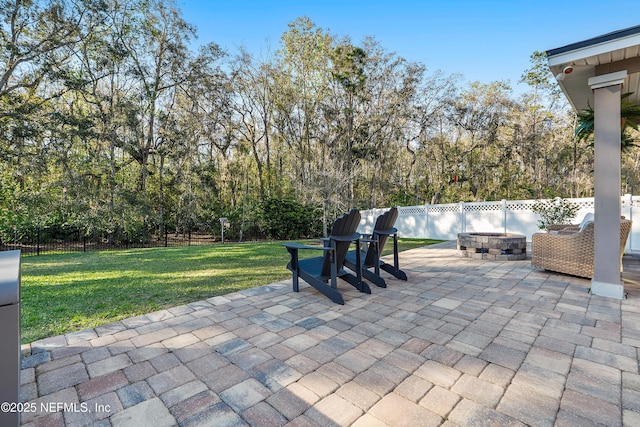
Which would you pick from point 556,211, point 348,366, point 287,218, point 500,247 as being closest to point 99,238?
point 287,218

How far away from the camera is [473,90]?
15188 mm

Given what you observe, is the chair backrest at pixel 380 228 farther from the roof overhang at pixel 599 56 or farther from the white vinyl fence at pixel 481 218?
the white vinyl fence at pixel 481 218

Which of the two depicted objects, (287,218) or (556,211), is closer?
(556,211)

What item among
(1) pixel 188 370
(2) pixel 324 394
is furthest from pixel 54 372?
(2) pixel 324 394

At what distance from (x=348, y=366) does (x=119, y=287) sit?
10.9 feet

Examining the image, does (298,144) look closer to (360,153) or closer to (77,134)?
(360,153)

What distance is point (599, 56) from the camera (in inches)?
122

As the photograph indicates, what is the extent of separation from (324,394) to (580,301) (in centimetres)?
316

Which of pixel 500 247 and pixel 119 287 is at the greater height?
pixel 500 247

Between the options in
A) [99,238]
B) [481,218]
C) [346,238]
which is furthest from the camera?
[99,238]

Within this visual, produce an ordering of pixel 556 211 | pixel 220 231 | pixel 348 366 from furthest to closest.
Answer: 1. pixel 220 231
2. pixel 556 211
3. pixel 348 366

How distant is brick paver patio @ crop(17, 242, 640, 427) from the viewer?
1429 millimetres

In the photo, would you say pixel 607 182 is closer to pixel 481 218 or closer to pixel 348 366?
pixel 348 366

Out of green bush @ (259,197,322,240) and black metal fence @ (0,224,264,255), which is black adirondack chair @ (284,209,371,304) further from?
black metal fence @ (0,224,264,255)
